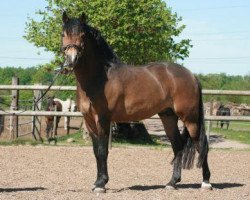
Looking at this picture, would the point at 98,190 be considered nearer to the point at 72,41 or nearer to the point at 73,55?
the point at 73,55

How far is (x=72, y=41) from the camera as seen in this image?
589 centimetres

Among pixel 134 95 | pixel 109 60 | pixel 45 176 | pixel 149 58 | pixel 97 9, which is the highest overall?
pixel 97 9

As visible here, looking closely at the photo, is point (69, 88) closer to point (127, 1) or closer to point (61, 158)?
point (61, 158)

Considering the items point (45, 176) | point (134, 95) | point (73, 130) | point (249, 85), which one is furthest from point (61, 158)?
point (249, 85)

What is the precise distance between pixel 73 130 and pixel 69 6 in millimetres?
6738

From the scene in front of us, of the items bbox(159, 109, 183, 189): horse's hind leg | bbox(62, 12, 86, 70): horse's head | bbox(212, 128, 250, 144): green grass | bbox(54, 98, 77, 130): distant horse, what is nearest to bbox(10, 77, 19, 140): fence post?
bbox(159, 109, 183, 189): horse's hind leg

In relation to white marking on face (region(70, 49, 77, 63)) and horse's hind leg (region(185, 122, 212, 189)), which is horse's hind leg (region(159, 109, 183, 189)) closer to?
horse's hind leg (region(185, 122, 212, 189))

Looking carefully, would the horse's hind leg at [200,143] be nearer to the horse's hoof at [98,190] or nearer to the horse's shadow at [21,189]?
the horse's hoof at [98,190]

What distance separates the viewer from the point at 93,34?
6324mm

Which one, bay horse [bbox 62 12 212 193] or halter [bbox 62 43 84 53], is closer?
halter [bbox 62 43 84 53]

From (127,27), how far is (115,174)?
321 inches

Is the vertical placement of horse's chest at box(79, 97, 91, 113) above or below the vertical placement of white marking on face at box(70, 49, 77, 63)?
below

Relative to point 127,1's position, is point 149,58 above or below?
below

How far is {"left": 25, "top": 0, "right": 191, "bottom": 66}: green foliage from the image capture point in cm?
1530
